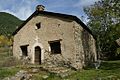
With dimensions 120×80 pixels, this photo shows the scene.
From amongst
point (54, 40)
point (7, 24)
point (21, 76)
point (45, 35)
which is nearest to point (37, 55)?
point (45, 35)

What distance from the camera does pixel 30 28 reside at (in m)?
27.7

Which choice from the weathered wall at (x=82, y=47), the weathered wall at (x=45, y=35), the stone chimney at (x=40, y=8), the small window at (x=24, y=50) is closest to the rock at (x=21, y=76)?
the weathered wall at (x=45, y=35)

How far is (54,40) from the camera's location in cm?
2483

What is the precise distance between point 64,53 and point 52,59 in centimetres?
181

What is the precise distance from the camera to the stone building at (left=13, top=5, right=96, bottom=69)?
23688 mm

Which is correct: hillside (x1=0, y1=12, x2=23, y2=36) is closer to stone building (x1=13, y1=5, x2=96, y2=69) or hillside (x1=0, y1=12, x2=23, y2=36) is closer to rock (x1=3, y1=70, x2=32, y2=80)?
stone building (x1=13, y1=5, x2=96, y2=69)

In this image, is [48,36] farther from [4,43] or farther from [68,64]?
[4,43]

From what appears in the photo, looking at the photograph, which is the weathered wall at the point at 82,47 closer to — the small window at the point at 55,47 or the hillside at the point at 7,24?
the small window at the point at 55,47

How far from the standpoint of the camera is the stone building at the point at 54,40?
2369 cm

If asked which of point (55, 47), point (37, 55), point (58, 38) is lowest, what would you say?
point (37, 55)

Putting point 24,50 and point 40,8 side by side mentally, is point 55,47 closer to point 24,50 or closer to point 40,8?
point 24,50

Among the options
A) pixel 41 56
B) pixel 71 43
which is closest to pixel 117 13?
pixel 71 43

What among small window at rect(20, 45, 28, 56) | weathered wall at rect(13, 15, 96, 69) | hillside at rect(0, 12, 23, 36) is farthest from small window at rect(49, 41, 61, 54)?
hillside at rect(0, 12, 23, 36)

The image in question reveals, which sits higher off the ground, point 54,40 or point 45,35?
point 45,35
